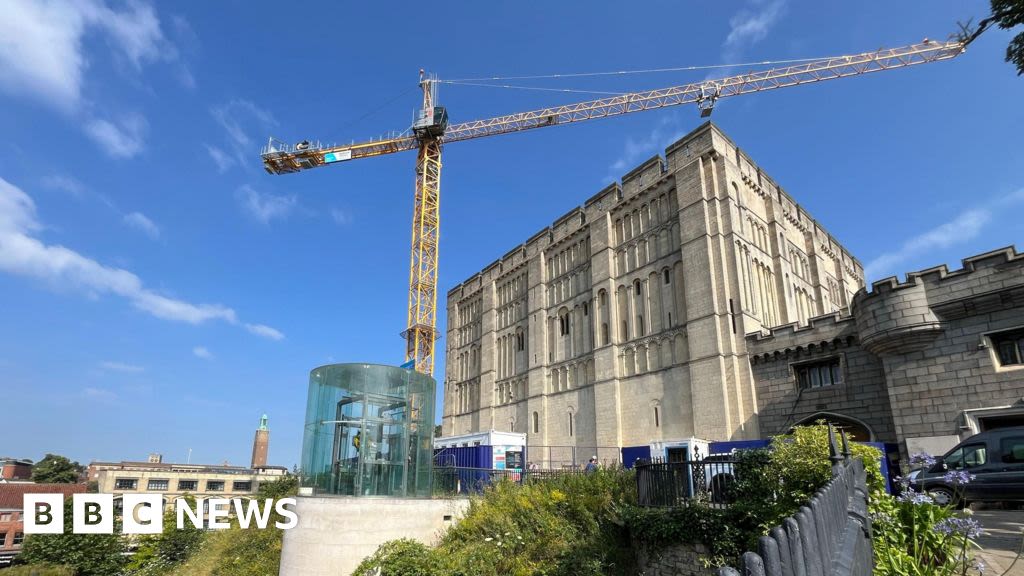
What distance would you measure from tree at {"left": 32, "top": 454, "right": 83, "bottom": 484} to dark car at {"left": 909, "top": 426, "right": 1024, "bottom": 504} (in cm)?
10622

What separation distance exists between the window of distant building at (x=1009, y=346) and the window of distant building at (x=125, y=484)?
78.9 m

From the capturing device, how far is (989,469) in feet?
39.4

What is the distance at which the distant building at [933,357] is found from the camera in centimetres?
1978

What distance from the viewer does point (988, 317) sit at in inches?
800

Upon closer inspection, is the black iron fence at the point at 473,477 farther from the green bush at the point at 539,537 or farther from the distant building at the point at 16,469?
the distant building at the point at 16,469

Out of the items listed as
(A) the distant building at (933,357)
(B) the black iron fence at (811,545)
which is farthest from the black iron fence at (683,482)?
(A) the distant building at (933,357)

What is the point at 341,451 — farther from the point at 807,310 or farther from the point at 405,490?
the point at 807,310

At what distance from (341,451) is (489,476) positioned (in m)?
7.23

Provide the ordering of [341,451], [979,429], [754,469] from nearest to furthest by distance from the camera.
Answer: [754,469] < [341,451] < [979,429]

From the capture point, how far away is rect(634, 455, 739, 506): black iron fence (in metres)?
11.0

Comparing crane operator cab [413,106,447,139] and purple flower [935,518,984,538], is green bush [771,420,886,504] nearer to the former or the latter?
purple flower [935,518,984,538]

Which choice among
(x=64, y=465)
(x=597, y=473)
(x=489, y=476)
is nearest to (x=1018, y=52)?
(x=597, y=473)

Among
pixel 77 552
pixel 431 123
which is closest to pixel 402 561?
pixel 77 552

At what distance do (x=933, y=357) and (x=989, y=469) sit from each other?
11.1m
